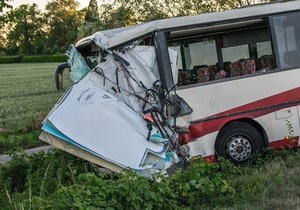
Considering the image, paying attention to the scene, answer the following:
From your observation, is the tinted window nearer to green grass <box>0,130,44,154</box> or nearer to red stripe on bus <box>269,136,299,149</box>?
red stripe on bus <box>269,136,299,149</box>

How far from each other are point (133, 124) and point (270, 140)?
236 cm

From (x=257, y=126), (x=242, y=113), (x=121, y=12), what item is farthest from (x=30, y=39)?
(x=242, y=113)

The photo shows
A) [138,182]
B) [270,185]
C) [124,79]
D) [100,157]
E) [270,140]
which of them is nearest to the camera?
[138,182]

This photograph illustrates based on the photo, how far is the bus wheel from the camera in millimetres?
7668

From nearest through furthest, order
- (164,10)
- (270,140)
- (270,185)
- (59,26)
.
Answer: (270,185) < (270,140) < (164,10) < (59,26)

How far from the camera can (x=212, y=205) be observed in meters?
5.62

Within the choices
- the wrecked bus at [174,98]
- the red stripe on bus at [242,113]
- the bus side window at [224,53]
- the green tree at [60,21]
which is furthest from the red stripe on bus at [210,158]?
the green tree at [60,21]

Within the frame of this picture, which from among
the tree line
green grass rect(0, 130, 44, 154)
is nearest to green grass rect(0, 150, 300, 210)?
the tree line

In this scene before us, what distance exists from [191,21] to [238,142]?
77.8 inches

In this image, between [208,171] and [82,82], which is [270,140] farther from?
[82,82]

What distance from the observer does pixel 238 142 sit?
7785 mm

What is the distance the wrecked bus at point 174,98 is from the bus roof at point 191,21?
0.02m

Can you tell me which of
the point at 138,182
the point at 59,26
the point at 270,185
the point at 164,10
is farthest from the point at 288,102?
the point at 59,26

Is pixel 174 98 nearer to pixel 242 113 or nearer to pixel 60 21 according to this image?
pixel 242 113
